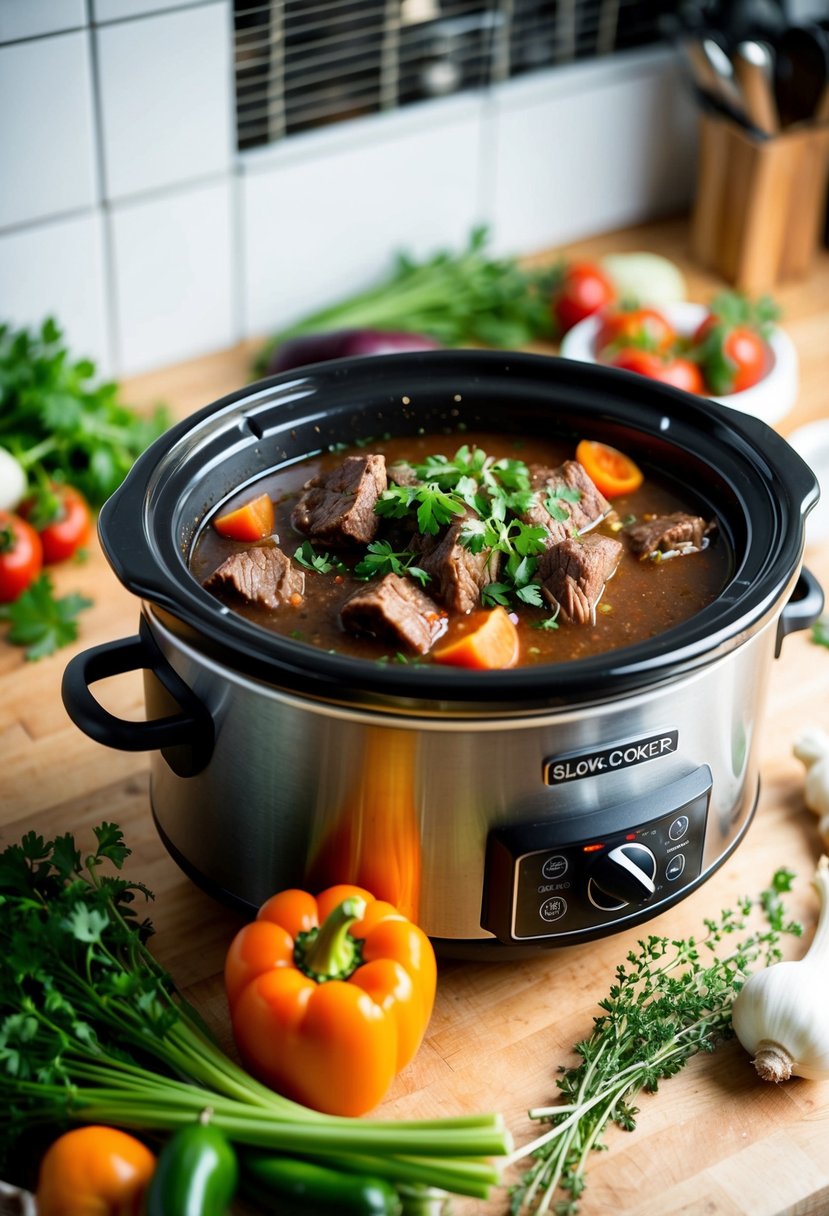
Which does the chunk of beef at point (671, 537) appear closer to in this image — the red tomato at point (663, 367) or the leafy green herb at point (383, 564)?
the leafy green herb at point (383, 564)

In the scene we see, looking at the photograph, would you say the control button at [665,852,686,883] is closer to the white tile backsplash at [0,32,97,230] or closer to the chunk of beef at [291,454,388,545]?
the chunk of beef at [291,454,388,545]

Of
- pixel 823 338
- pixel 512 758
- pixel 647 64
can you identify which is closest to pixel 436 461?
pixel 512 758

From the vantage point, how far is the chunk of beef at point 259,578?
1.82 meters

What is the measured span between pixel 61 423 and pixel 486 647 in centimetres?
118

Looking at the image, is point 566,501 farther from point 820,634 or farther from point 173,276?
point 173,276

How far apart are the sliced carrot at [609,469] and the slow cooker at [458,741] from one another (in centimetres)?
13

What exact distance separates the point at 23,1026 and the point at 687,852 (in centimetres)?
79

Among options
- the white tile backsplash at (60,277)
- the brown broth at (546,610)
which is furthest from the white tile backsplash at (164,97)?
the brown broth at (546,610)

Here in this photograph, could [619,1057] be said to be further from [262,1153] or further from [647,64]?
[647,64]

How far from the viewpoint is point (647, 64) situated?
3.44 meters

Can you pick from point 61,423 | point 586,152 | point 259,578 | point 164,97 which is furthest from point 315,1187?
point 586,152

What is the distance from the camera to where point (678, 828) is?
175 centimetres

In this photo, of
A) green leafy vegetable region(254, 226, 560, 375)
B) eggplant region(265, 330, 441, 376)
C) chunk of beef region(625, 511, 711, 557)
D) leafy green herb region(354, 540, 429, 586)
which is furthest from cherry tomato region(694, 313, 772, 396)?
leafy green herb region(354, 540, 429, 586)

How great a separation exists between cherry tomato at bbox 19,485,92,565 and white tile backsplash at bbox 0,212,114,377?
1.44 ft
